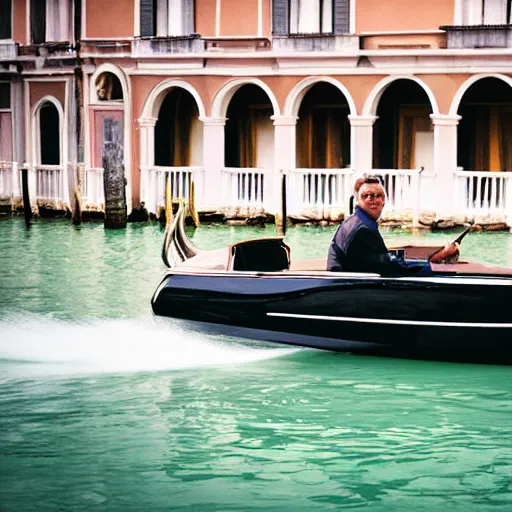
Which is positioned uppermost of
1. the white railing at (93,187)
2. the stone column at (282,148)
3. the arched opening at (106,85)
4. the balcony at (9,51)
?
the balcony at (9,51)

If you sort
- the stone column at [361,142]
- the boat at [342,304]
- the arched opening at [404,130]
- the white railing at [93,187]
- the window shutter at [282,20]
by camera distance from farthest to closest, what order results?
the white railing at [93,187] → the arched opening at [404,130] → the window shutter at [282,20] → the stone column at [361,142] → the boat at [342,304]

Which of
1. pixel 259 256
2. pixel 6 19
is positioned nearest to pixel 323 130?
pixel 6 19

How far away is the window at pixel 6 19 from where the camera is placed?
2656cm

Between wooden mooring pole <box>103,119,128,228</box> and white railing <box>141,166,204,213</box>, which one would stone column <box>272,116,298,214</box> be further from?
wooden mooring pole <box>103,119,128,228</box>

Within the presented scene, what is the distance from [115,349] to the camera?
1158 cm

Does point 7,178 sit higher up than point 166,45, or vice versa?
point 166,45

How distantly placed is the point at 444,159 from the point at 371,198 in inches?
501

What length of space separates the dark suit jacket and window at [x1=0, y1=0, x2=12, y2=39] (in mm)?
17094

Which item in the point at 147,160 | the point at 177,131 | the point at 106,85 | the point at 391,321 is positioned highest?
the point at 106,85

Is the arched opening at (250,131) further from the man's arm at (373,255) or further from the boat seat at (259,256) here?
the man's arm at (373,255)

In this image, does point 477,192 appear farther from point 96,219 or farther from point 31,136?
point 31,136

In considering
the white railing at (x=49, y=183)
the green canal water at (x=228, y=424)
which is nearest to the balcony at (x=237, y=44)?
the white railing at (x=49, y=183)

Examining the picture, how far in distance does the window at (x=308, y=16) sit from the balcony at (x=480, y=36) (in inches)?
77.1

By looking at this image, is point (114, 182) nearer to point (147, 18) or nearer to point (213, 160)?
point (213, 160)
